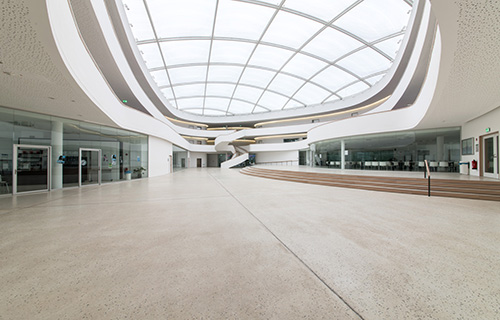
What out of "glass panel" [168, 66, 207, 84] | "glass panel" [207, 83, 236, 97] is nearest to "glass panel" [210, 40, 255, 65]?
"glass panel" [168, 66, 207, 84]

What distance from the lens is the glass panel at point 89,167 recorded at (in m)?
Answer: 10.7

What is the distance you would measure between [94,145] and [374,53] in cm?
2463

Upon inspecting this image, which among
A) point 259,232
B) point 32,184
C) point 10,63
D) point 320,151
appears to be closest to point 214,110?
point 320,151

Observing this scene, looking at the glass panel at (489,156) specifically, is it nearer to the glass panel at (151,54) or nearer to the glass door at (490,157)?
the glass door at (490,157)

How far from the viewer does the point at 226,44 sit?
18.7 meters

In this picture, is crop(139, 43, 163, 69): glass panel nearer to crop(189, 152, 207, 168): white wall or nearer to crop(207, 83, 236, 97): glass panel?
crop(207, 83, 236, 97): glass panel

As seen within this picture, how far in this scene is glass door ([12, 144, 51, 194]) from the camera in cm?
809

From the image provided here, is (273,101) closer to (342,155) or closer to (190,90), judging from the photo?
(190,90)

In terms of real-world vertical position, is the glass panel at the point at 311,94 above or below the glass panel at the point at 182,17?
below

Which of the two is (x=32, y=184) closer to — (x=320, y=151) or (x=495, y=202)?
(x=495, y=202)

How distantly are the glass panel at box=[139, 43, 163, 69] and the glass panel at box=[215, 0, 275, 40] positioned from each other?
617cm

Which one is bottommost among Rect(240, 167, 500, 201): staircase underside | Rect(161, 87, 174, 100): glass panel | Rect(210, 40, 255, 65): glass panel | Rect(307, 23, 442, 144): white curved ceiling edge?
Rect(240, 167, 500, 201): staircase underside

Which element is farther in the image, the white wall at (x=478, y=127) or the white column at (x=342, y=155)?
the white column at (x=342, y=155)

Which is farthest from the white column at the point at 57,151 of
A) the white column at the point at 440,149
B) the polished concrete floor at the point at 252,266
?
the white column at the point at 440,149
